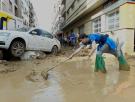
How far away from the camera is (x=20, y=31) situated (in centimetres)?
1284

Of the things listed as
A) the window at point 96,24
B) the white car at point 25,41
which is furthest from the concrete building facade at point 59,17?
the white car at point 25,41

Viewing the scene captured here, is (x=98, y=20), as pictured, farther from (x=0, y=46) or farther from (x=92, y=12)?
(x=0, y=46)

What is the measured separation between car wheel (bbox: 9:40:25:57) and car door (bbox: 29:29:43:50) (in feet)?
→ 2.36

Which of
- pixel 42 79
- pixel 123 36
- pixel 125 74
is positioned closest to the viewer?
pixel 42 79

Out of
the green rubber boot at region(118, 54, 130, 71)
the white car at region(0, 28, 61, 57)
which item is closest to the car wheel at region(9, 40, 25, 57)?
the white car at region(0, 28, 61, 57)

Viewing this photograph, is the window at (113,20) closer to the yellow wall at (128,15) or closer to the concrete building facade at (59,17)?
the yellow wall at (128,15)

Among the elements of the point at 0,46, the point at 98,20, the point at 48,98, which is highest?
the point at 98,20

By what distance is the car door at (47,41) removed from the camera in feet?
47.3

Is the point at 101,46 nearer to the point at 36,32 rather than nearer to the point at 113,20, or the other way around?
the point at 36,32

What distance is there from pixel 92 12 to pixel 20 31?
40.3 feet

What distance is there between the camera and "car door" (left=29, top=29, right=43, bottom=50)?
13180mm

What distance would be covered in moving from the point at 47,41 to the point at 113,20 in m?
4.93

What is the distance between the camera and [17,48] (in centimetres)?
1216

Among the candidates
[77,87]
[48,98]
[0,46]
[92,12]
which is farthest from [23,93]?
[92,12]
